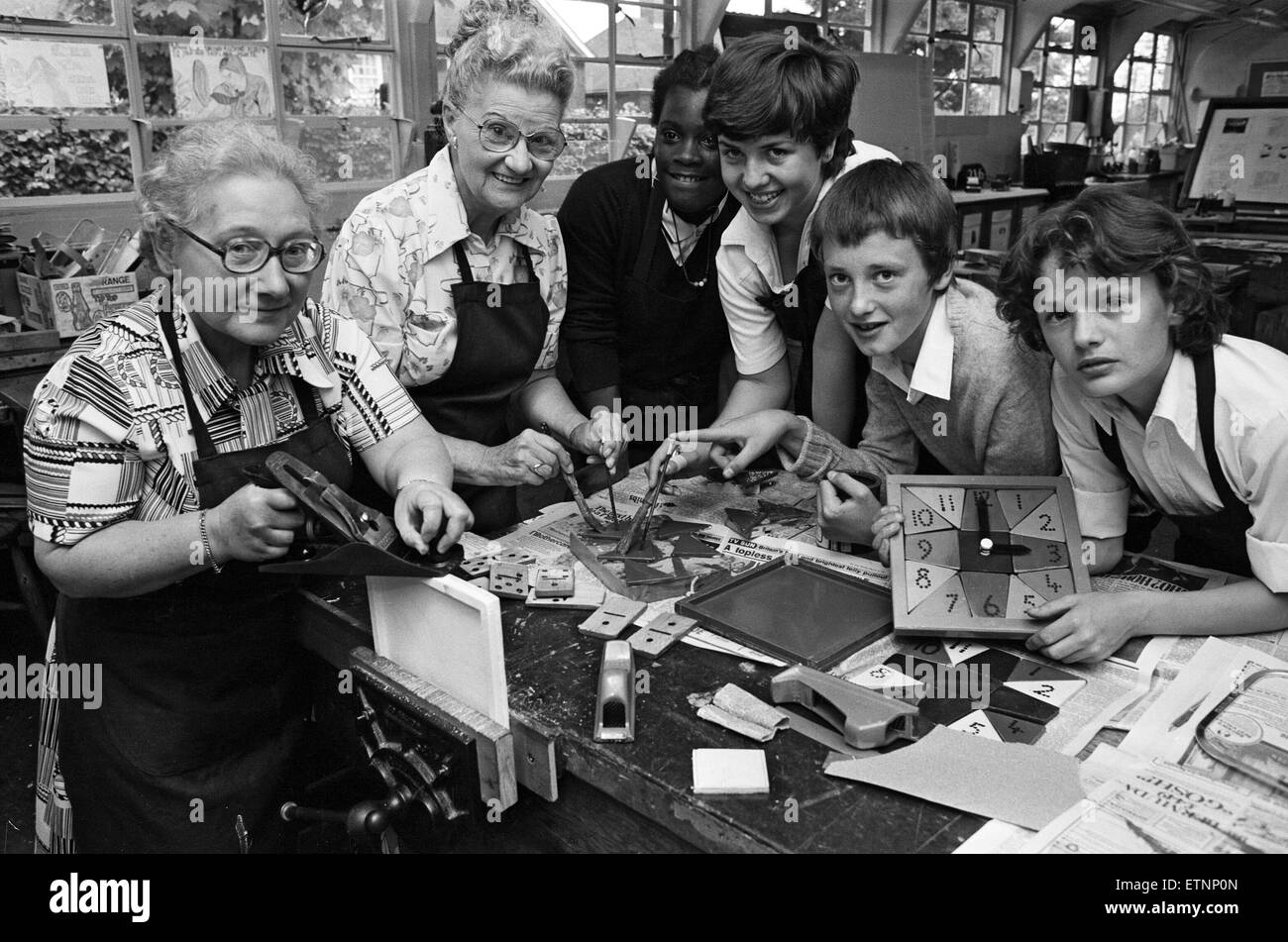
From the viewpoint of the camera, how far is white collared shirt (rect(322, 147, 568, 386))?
82.6 inches

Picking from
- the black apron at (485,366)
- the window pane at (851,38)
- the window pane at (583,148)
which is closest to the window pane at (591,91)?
the window pane at (583,148)

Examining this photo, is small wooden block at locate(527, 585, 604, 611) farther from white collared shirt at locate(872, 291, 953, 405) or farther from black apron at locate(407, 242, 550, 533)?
white collared shirt at locate(872, 291, 953, 405)

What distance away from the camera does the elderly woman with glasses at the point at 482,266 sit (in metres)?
2.03

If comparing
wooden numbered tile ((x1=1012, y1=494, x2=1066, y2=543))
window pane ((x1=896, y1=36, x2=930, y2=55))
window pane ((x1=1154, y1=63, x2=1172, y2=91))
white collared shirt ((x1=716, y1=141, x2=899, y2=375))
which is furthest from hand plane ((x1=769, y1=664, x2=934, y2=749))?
window pane ((x1=1154, y1=63, x2=1172, y2=91))

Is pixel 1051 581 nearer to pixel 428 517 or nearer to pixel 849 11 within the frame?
pixel 428 517

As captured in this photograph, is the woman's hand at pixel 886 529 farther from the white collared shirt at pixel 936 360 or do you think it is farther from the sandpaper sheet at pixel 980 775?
the sandpaper sheet at pixel 980 775

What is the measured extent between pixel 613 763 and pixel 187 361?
93 cm

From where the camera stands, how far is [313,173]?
1609 mm

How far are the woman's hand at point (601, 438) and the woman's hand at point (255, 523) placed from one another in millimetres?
794

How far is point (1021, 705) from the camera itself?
1.36 meters

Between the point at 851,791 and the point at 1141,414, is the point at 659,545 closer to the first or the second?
the point at 851,791

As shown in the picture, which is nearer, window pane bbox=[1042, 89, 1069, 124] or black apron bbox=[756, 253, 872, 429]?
black apron bbox=[756, 253, 872, 429]

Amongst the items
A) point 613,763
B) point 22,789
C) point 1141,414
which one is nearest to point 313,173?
point 613,763

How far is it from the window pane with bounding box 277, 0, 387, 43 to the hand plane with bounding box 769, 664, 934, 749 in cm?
378
